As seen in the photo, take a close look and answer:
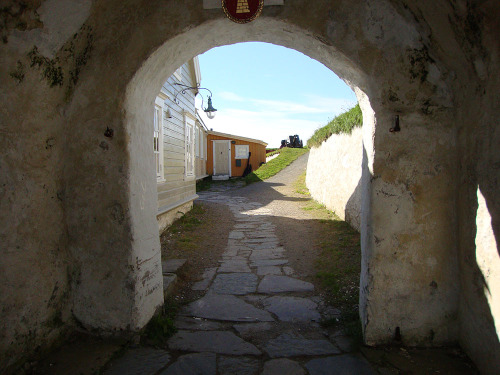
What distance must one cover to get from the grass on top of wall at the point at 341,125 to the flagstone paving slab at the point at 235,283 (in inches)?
161

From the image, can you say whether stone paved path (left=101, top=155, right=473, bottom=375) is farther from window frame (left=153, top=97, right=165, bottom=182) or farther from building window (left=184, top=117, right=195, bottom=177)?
building window (left=184, top=117, right=195, bottom=177)

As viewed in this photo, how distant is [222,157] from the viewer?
20422mm

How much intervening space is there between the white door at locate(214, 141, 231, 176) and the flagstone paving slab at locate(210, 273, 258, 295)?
1577cm

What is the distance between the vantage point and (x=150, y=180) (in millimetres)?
3107

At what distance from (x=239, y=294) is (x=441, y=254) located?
2.32m

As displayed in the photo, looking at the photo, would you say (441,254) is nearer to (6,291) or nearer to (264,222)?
(6,291)

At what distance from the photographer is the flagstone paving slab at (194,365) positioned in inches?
94.3

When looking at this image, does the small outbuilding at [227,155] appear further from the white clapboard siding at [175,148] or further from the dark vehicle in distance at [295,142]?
the dark vehicle in distance at [295,142]

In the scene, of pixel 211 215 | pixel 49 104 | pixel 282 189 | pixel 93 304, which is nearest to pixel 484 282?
pixel 93 304

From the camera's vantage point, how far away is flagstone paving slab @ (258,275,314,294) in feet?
13.4

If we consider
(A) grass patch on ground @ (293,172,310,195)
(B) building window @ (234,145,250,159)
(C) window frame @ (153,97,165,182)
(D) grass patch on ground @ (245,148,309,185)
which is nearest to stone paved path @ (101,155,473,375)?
(C) window frame @ (153,97,165,182)

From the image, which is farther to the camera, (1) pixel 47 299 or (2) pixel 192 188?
(2) pixel 192 188

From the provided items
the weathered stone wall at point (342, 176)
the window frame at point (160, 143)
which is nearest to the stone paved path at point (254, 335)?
the weathered stone wall at point (342, 176)

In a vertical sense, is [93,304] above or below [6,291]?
below
